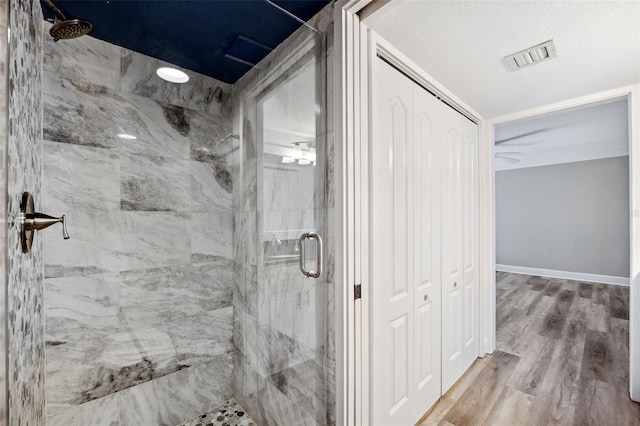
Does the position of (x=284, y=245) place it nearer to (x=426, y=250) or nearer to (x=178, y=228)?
(x=178, y=228)

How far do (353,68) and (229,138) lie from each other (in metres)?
0.96

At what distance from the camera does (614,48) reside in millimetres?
1467

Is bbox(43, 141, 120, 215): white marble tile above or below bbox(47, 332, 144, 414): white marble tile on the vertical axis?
above

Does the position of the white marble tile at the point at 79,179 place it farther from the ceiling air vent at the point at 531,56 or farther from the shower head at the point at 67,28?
the ceiling air vent at the point at 531,56

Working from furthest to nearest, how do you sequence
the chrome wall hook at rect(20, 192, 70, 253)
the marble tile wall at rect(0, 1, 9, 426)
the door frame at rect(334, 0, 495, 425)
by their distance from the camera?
the door frame at rect(334, 0, 495, 425) → the chrome wall hook at rect(20, 192, 70, 253) → the marble tile wall at rect(0, 1, 9, 426)

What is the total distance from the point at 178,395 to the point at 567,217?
677cm

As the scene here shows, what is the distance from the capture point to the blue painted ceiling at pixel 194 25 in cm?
126

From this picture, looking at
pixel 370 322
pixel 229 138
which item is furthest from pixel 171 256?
pixel 370 322

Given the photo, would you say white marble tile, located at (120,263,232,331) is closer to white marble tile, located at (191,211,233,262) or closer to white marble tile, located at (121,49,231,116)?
white marble tile, located at (191,211,233,262)

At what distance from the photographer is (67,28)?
1.29 meters

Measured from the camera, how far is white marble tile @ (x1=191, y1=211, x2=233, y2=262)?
175cm

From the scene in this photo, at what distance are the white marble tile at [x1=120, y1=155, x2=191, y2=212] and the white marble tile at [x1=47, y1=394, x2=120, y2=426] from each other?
3.47 feet

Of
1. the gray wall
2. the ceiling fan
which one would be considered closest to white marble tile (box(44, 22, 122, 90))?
the ceiling fan

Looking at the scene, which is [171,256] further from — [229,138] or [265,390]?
[265,390]
